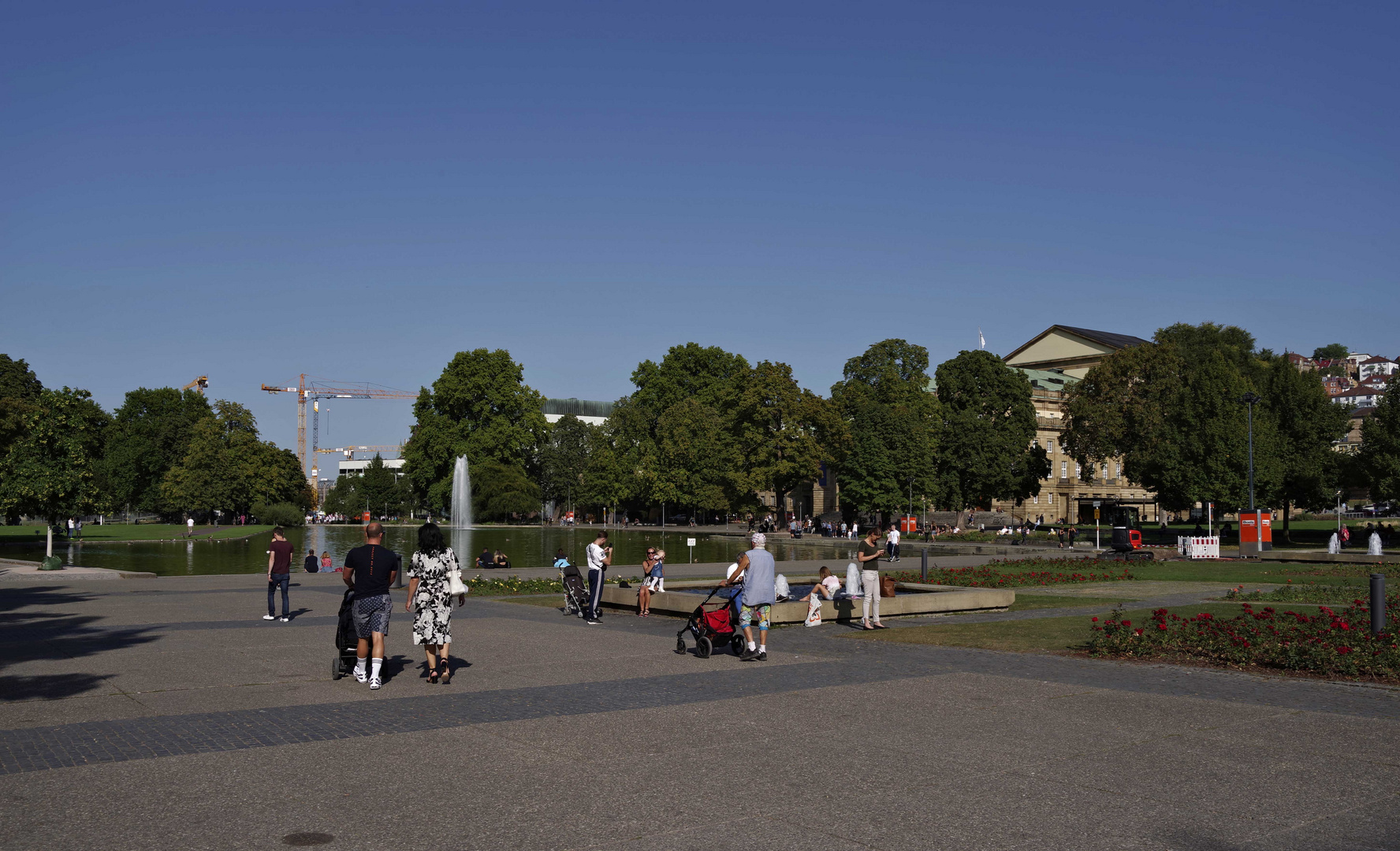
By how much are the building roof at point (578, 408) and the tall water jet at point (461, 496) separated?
87.2m

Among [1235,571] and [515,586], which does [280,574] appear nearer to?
[515,586]

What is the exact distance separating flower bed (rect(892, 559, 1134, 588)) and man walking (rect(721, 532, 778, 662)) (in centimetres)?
1219

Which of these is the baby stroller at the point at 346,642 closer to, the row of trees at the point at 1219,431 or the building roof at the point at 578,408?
the row of trees at the point at 1219,431

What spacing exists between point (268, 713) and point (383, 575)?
219 centimetres

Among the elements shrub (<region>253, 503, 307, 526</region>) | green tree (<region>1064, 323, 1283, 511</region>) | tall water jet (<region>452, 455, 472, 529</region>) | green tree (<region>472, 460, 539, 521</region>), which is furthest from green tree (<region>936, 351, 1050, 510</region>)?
shrub (<region>253, 503, 307, 526</region>)

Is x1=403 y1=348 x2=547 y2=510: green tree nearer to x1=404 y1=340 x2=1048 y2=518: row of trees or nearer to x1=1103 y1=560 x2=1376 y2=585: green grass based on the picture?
x1=404 y1=340 x2=1048 y2=518: row of trees

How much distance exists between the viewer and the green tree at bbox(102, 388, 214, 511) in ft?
327

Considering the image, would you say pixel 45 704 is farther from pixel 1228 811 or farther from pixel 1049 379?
pixel 1049 379

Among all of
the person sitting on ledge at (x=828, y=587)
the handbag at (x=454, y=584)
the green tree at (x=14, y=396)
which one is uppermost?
the green tree at (x=14, y=396)

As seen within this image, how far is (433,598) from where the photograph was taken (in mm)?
11906

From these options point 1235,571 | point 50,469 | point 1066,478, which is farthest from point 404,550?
point 1066,478

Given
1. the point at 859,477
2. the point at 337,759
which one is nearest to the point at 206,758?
the point at 337,759

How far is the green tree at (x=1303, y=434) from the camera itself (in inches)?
2414

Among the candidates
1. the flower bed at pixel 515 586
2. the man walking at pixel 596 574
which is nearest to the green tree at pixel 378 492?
the flower bed at pixel 515 586
